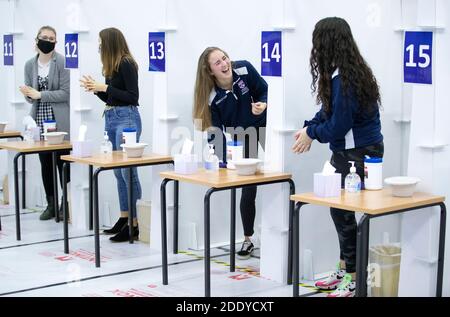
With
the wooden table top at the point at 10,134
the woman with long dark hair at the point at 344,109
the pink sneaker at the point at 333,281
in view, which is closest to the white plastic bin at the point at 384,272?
the woman with long dark hair at the point at 344,109

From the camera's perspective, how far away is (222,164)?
17.2 ft

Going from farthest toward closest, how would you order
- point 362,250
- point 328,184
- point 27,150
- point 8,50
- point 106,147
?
point 8,50
point 27,150
point 106,147
point 328,184
point 362,250

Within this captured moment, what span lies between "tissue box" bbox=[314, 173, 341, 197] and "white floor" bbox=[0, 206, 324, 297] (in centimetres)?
88

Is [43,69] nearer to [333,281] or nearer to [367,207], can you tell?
[333,281]

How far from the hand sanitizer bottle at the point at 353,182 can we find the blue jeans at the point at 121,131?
91.0 inches

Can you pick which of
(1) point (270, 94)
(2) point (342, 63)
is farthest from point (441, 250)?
(1) point (270, 94)

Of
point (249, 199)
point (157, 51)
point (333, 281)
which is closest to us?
point (333, 281)

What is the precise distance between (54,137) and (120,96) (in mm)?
792

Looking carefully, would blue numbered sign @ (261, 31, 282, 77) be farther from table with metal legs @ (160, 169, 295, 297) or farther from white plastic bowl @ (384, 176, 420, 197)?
white plastic bowl @ (384, 176, 420, 197)

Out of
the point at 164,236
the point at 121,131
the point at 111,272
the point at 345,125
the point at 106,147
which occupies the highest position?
the point at 345,125

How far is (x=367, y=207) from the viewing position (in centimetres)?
378

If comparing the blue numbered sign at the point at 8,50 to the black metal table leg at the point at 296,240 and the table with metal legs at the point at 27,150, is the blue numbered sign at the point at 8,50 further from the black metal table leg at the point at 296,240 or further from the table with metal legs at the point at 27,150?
the black metal table leg at the point at 296,240

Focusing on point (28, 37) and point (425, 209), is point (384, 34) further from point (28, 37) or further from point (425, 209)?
point (28, 37)

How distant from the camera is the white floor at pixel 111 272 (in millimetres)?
4871
